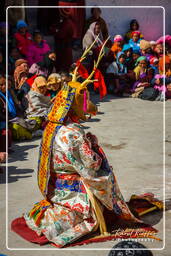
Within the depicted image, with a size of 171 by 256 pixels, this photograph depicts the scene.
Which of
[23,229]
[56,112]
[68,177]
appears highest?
[56,112]

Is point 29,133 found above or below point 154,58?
below

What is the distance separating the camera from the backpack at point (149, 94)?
41.1 feet

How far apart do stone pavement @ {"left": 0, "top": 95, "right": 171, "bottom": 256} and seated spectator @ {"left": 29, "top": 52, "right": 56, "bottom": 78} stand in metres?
1.20

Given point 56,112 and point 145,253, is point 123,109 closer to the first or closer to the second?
point 56,112

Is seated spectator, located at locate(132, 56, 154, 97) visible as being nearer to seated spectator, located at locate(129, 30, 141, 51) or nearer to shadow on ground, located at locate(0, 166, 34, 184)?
seated spectator, located at locate(129, 30, 141, 51)

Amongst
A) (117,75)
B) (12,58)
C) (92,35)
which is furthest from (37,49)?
(117,75)

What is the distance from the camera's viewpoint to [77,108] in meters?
5.76

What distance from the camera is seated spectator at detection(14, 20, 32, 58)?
41.5ft

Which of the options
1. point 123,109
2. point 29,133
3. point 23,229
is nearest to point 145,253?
point 23,229

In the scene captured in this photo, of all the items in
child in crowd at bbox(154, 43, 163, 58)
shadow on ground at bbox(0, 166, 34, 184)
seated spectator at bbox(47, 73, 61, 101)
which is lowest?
shadow on ground at bbox(0, 166, 34, 184)

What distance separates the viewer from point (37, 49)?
42.2 feet

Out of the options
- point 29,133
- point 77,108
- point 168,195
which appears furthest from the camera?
point 29,133

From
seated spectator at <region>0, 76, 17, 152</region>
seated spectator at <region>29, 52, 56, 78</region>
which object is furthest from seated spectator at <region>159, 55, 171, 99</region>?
seated spectator at <region>0, 76, 17, 152</region>

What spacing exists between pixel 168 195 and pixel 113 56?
23.8ft
